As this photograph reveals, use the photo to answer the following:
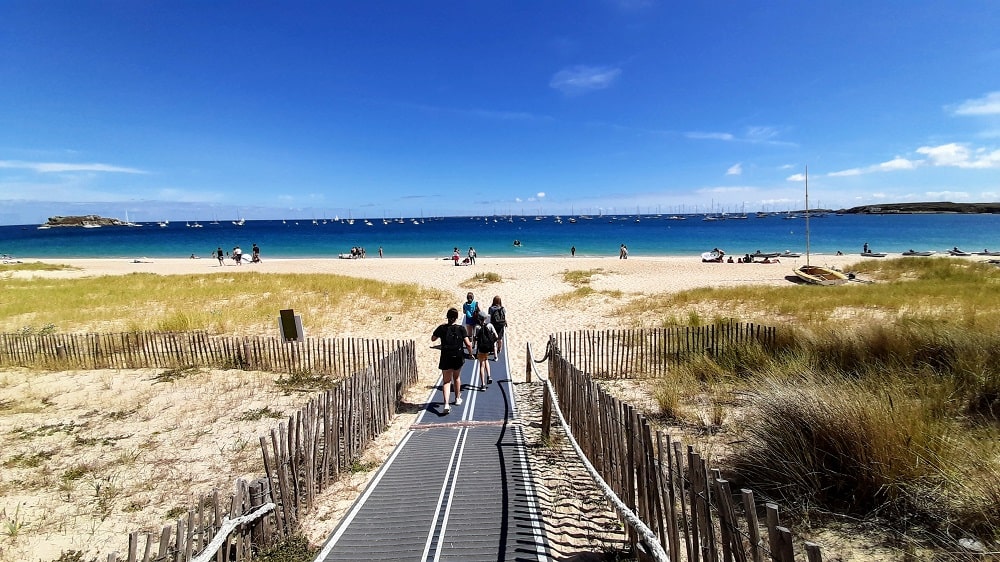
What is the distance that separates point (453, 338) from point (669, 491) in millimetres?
4408

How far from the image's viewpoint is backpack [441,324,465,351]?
23.4ft

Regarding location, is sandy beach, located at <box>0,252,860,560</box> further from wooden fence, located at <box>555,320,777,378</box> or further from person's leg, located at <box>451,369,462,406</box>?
wooden fence, located at <box>555,320,777,378</box>

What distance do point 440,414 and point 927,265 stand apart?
29432 millimetres

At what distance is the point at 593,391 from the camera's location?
482cm

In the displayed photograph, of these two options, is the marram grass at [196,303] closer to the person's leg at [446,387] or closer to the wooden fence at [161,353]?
the wooden fence at [161,353]

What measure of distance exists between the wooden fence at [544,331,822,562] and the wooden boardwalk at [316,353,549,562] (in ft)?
2.84

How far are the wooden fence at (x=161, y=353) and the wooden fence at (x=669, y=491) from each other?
22.3 ft

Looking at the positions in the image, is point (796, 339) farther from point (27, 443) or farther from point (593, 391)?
point (27, 443)

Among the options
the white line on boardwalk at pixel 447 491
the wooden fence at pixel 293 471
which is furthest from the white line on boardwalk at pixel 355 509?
the white line on boardwalk at pixel 447 491

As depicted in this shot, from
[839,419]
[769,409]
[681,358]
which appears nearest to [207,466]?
[769,409]

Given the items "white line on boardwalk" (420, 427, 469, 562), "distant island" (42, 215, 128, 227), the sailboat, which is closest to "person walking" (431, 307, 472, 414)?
"white line on boardwalk" (420, 427, 469, 562)

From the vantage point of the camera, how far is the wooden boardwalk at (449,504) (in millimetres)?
3717

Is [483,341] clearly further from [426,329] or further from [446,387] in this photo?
[426,329]

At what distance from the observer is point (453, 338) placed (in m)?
7.14
